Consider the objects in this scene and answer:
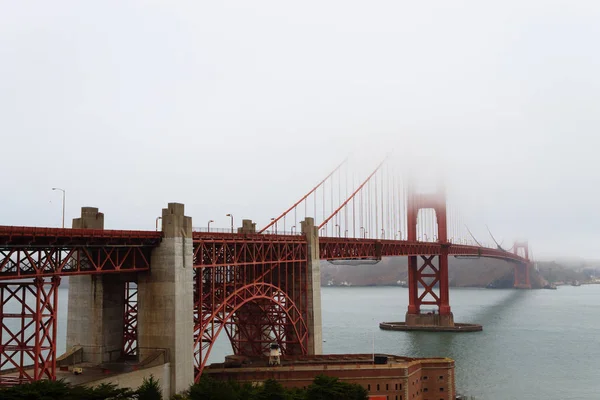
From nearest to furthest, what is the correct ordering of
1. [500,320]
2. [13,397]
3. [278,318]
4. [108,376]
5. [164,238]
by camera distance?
[13,397], [108,376], [164,238], [278,318], [500,320]

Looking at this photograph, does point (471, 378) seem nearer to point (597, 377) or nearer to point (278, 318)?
point (597, 377)

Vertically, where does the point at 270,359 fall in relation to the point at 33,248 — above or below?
below

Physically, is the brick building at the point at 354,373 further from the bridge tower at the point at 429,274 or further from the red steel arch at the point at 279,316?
the bridge tower at the point at 429,274

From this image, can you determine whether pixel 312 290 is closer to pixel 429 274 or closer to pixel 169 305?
pixel 169 305

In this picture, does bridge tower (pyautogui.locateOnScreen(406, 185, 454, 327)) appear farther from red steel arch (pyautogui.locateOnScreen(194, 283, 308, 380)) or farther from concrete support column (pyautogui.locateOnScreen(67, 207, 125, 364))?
concrete support column (pyautogui.locateOnScreen(67, 207, 125, 364))

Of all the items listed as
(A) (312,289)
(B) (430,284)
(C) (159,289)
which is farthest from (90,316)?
(B) (430,284)

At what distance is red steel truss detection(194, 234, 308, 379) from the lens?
39.8 m

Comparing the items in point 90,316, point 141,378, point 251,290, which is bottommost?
point 141,378

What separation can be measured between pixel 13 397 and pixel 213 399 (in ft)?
34.0

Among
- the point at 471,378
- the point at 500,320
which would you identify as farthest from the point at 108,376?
the point at 500,320

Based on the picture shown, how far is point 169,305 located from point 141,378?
14.1 feet

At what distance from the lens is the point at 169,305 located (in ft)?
113

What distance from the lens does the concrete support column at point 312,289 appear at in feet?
178

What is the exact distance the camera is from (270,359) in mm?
44781
